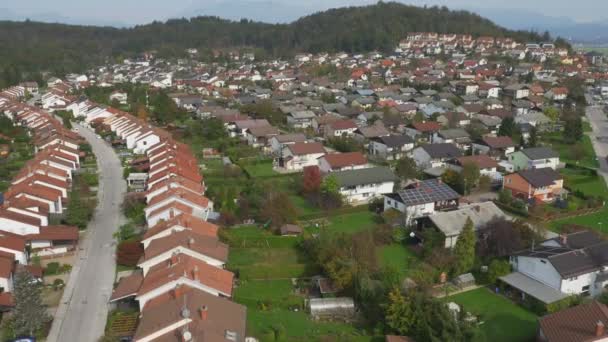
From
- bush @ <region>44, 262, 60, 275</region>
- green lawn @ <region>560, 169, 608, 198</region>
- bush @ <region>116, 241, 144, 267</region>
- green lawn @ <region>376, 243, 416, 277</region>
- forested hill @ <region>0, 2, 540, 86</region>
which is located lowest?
green lawn @ <region>560, 169, 608, 198</region>

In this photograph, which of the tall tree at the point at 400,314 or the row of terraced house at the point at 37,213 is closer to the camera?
the tall tree at the point at 400,314

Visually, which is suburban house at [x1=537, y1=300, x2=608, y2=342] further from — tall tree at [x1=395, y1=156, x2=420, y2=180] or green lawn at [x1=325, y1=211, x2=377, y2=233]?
tall tree at [x1=395, y1=156, x2=420, y2=180]

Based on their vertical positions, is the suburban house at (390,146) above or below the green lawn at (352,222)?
above

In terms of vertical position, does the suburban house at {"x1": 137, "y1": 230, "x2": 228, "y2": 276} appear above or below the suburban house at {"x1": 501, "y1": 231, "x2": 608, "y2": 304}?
above

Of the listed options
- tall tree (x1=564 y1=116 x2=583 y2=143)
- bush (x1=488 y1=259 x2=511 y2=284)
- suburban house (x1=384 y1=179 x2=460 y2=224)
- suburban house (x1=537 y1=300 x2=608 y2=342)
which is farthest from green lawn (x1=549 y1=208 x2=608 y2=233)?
tall tree (x1=564 y1=116 x2=583 y2=143)

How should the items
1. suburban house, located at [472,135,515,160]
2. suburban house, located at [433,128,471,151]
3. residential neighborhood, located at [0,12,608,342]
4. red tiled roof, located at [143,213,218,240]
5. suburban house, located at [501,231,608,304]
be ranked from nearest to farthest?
residential neighborhood, located at [0,12,608,342] < suburban house, located at [501,231,608,304] < red tiled roof, located at [143,213,218,240] < suburban house, located at [472,135,515,160] < suburban house, located at [433,128,471,151]

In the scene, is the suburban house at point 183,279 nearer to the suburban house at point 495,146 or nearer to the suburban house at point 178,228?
the suburban house at point 178,228

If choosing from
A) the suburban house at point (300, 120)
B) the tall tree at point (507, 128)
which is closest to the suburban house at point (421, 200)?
the tall tree at point (507, 128)
